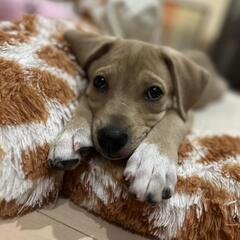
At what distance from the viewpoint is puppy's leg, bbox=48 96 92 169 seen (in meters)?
1.25

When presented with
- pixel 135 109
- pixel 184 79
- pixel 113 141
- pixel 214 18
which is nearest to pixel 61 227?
pixel 113 141

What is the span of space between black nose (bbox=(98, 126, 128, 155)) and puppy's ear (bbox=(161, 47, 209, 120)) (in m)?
0.34

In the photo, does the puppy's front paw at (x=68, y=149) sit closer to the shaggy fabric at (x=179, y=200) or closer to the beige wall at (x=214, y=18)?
the shaggy fabric at (x=179, y=200)

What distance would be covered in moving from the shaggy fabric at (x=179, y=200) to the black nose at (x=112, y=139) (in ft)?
0.22

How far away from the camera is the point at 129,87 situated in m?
1.43

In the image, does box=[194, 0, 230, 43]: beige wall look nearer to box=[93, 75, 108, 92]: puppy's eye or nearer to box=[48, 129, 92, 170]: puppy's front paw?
box=[93, 75, 108, 92]: puppy's eye

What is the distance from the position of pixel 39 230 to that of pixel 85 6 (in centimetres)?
159

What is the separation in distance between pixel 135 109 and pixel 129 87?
87 mm

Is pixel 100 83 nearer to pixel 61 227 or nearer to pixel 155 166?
pixel 155 166

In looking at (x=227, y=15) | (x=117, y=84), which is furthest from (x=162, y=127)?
(x=227, y=15)

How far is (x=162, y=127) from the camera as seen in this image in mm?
1397

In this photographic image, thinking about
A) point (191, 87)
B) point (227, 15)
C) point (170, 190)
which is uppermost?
point (191, 87)

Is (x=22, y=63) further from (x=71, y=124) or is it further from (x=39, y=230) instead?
(x=39, y=230)

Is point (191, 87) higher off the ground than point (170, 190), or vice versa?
point (191, 87)
